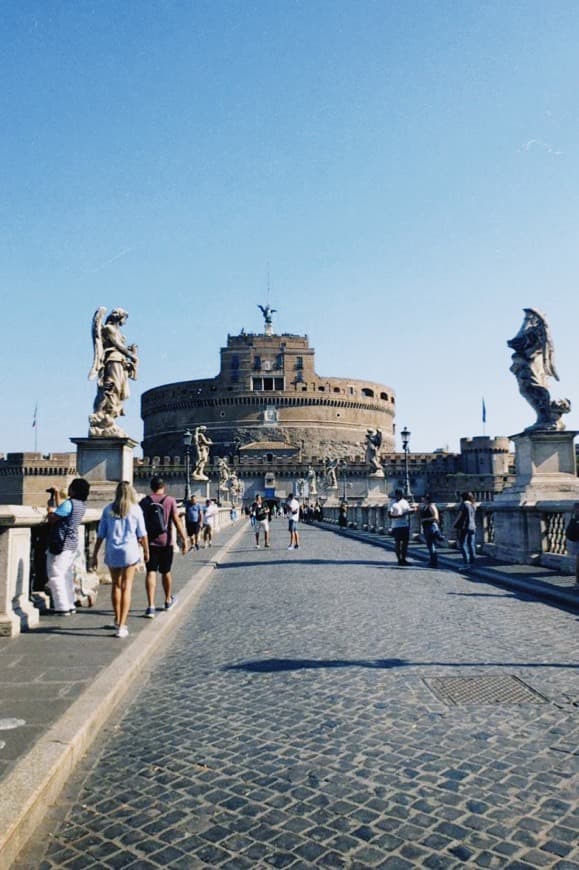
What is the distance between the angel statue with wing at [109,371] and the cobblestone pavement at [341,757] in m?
5.20

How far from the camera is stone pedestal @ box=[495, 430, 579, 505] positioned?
11609mm

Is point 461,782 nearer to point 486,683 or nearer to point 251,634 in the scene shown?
point 486,683

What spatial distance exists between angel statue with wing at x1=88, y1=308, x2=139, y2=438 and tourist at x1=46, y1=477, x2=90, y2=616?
3.87 meters

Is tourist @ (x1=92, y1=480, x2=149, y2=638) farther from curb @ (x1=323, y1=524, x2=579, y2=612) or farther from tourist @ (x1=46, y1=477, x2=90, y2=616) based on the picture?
curb @ (x1=323, y1=524, x2=579, y2=612)

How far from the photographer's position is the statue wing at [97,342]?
11016mm

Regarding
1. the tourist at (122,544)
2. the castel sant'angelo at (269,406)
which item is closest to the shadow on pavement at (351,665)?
the tourist at (122,544)

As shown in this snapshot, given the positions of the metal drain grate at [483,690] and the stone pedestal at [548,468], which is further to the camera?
the stone pedestal at [548,468]

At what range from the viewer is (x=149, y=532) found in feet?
25.1

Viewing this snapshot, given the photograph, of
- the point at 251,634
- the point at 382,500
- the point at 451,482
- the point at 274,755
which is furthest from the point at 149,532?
the point at 451,482

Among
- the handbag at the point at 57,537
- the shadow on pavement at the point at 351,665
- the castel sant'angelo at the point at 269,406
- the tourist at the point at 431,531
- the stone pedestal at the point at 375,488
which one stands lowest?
the shadow on pavement at the point at 351,665

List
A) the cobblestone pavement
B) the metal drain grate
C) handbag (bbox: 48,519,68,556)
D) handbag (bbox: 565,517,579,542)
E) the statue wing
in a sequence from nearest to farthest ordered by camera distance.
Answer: the cobblestone pavement < the metal drain grate < handbag (bbox: 48,519,68,556) < handbag (bbox: 565,517,579,542) < the statue wing

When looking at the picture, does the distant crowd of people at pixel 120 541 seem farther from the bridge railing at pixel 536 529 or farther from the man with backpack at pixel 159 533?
the bridge railing at pixel 536 529

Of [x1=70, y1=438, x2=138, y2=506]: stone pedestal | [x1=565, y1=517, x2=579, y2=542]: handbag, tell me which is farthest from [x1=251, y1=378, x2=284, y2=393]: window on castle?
[x1=565, y1=517, x2=579, y2=542]: handbag

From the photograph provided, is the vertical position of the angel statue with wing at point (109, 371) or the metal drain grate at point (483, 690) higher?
the angel statue with wing at point (109, 371)
